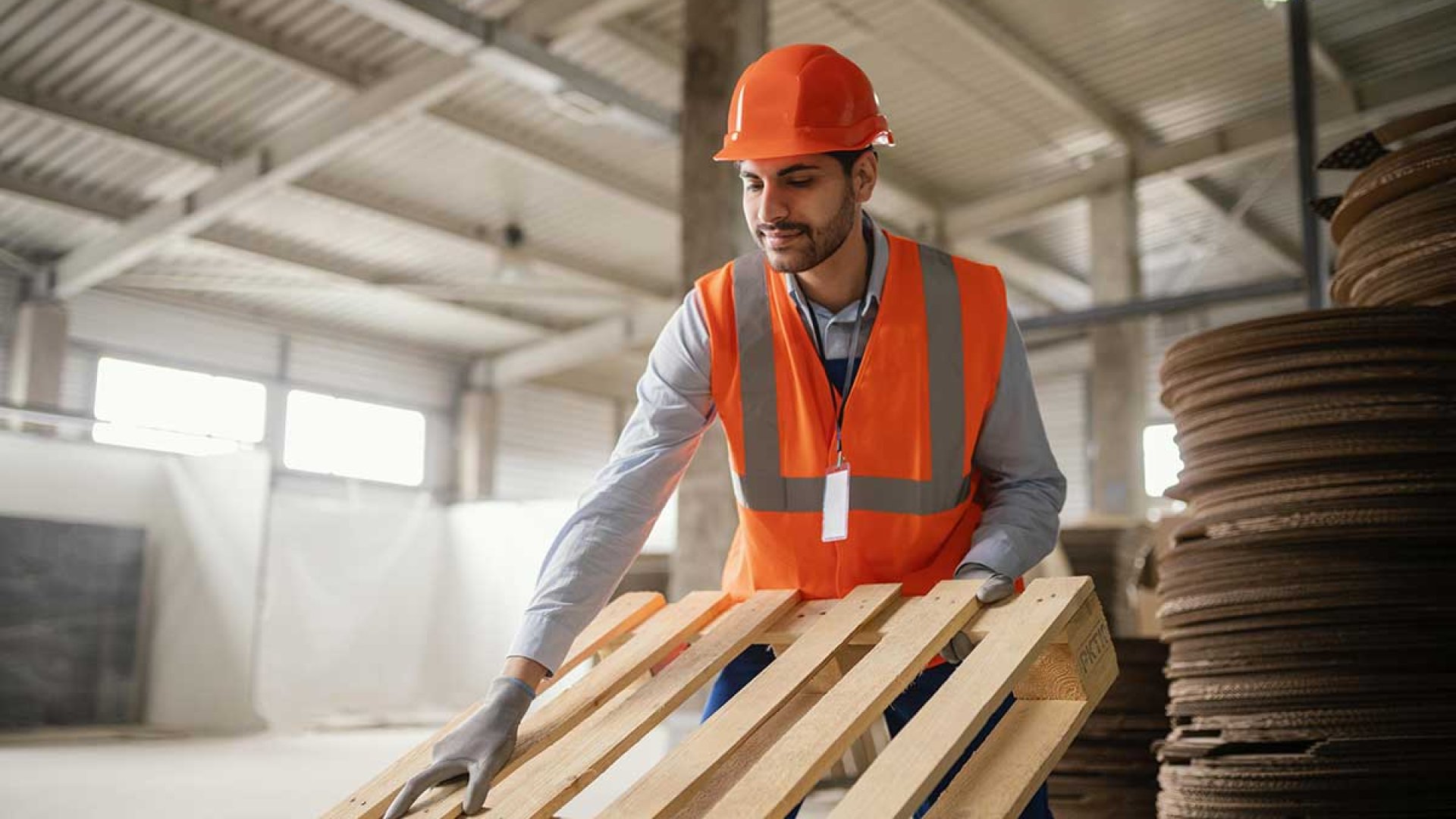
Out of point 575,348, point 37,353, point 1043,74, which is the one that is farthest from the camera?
point 575,348

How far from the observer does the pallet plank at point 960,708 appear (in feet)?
5.57

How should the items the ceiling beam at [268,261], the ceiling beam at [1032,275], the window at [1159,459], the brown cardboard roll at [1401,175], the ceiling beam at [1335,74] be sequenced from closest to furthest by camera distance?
the brown cardboard roll at [1401,175], the ceiling beam at [1335,74], the ceiling beam at [268,261], the ceiling beam at [1032,275], the window at [1159,459]

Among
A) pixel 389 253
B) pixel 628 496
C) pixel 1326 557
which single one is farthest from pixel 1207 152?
pixel 628 496

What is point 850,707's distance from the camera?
75.9 inches

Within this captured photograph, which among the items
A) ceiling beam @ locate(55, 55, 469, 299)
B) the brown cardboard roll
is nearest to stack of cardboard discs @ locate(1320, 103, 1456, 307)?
the brown cardboard roll

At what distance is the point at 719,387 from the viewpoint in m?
2.45

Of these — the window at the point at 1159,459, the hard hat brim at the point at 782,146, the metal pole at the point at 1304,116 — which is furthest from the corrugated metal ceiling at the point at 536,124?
the hard hat brim at the point at 782,146

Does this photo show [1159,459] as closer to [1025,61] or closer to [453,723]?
[1025,61]

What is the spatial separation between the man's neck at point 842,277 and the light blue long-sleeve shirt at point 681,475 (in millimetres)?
21

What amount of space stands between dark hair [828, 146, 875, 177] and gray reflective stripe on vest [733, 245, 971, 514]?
0.24 metres

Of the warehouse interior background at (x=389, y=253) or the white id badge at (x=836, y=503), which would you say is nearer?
the white id badge at (x=836, y=503)

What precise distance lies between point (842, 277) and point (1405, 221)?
2.06 meters

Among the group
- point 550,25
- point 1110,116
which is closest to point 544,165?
point 550,25

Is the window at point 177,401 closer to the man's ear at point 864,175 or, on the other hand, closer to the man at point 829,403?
the man at point 829,403
